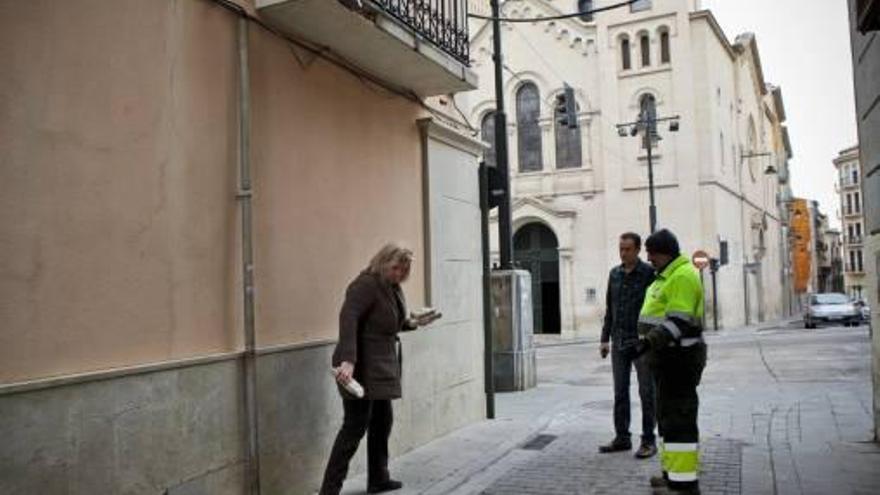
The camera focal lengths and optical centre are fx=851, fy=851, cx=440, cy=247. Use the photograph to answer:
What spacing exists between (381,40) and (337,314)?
2145mm

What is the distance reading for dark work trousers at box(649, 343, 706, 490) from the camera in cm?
573

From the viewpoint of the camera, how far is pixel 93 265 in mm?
4305

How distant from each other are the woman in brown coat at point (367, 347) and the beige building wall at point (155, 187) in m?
0.52

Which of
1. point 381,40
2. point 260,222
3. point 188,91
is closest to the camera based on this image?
point 188,91

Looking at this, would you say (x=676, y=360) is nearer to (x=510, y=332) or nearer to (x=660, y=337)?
(x=660, y=337)

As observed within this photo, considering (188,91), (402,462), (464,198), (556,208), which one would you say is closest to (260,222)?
(188,91)

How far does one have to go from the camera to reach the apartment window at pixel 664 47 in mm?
32438

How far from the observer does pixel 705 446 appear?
7.59 m

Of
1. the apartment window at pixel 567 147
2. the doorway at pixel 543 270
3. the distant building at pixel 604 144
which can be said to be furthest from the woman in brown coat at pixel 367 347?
the apartment window at pixel 567 147

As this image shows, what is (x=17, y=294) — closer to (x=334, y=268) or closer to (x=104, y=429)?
(x=104, y=429)

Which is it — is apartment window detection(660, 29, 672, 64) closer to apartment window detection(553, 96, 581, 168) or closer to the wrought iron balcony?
apartment window detection(553, 96, 581, 168)

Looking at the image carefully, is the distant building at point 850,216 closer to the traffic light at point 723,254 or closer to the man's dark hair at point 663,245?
the traffic light at point 723,254

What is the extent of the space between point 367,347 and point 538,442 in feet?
9.32

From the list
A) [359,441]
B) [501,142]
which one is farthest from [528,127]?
[359,441]
